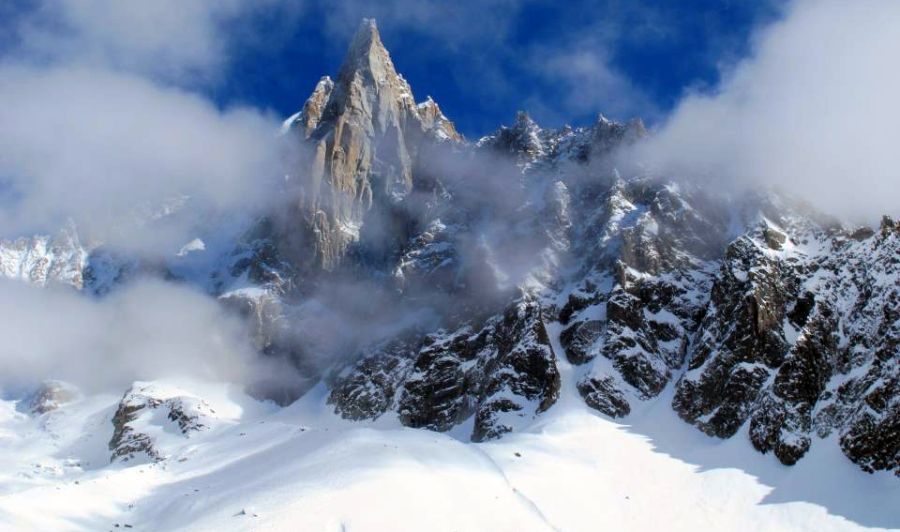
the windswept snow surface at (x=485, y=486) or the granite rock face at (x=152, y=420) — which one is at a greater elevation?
the granite rock face at (x=152, y=420)

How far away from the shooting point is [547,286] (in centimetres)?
12825

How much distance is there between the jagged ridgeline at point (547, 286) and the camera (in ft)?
282

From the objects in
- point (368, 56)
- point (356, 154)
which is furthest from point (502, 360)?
point (368, 56)

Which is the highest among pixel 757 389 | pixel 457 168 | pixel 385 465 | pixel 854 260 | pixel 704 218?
pixel 457 168

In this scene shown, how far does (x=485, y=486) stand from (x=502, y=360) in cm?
6107

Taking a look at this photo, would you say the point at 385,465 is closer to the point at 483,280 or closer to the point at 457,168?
the point at 483,280

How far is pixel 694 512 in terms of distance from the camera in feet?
224

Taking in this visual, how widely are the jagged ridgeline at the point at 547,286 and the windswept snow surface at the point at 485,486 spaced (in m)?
4.67

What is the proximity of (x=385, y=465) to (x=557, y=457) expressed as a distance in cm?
3169


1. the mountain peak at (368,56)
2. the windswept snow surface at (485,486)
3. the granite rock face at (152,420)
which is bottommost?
the windswept snow surface at (485,486)

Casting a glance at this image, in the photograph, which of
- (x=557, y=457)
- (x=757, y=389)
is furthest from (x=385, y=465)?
(x=757, y=389)

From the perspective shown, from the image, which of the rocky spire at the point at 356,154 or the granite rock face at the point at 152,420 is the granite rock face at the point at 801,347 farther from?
the rocky spire at the point at 356,154

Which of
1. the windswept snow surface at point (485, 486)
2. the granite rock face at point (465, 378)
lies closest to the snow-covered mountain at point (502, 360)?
the windswept snow surface at point (485, 486)

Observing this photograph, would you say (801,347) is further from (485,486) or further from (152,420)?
(152,420)
